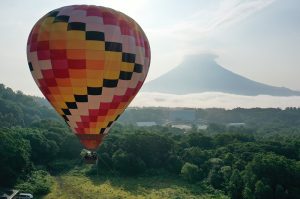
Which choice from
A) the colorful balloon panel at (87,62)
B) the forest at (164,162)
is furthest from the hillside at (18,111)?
the colorful balloon panel at (87,62)

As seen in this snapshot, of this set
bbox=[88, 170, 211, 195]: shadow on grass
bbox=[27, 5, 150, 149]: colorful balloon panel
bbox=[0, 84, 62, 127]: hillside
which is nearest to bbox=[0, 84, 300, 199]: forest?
bbox=[88, 170, 211, 195]: shadow on grass

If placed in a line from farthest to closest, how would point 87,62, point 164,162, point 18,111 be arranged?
point 18,111, point 164,162, point 87,62

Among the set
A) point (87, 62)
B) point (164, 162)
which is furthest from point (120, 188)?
point (87, 62)

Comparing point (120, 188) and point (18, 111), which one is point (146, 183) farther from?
point (18, 111)

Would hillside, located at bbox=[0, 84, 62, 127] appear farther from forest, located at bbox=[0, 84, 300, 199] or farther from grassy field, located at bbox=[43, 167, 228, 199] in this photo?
grassy field, located at bbox=[43, 167, 228, 199]

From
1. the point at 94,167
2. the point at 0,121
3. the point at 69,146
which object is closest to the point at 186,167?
the point at 94,167

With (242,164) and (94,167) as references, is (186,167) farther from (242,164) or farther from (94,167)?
(94,167)

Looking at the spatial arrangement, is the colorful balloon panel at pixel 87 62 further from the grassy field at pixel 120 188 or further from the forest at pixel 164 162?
the forest at pixel 164 162
